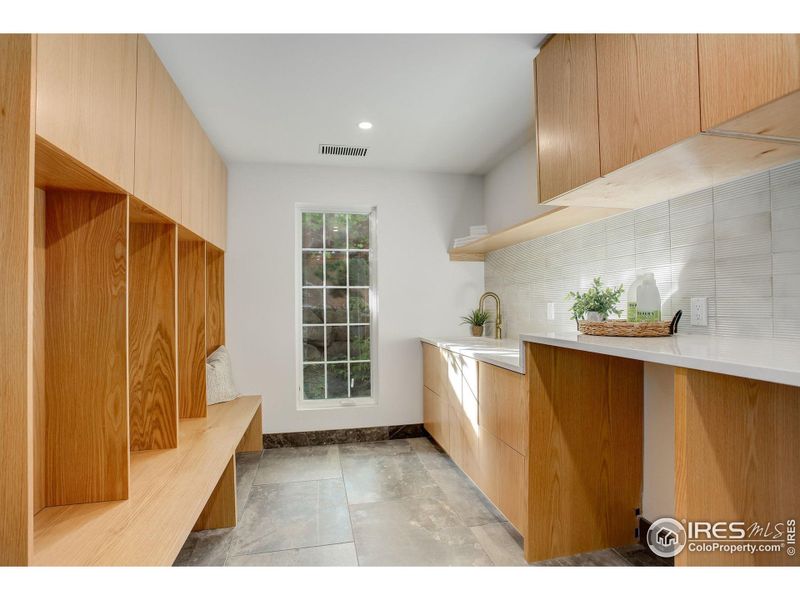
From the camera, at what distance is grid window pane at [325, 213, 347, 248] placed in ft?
12.5

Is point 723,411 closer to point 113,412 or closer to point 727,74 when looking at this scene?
point 727,74

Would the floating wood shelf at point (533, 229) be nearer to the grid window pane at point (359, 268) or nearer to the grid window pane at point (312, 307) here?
the grid window pane at point (359, 268)

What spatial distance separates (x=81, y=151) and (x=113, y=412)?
0.91 m

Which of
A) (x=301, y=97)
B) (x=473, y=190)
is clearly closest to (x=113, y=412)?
(x=301, y=97)

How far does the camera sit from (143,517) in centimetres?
146

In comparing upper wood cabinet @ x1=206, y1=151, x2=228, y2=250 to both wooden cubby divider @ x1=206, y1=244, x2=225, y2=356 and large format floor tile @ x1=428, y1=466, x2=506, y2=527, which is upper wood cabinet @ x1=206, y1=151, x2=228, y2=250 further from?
large format floor tile @ x1=428, y1=466, x2=506, y2=527

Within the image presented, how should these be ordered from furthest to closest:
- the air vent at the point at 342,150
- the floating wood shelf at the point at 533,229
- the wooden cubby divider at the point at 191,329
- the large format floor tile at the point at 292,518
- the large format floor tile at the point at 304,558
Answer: the air vent at the point at 342,150, the wooden cubby divider at the point at 191,329, the floating wood shelf at the point at 533,229, the large format floor tile at the point at 292,518, the large format floor tile at the point at 304,558

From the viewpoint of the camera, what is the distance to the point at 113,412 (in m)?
1.57

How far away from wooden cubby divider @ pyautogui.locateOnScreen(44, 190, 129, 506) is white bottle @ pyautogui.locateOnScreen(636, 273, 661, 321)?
2.04 m

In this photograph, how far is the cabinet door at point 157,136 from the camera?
5.82ft

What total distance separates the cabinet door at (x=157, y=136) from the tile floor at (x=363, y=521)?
1.68 m

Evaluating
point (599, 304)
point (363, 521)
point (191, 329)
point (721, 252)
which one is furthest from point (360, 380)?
point (721, 252)

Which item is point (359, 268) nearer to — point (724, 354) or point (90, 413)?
point (90, 413)

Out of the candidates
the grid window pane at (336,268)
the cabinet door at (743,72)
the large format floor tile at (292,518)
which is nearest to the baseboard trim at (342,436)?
the large format floor tile at (292,518)
